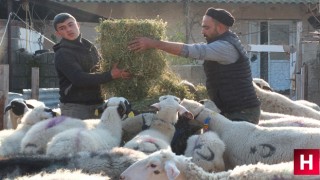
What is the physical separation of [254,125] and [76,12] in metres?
10.6

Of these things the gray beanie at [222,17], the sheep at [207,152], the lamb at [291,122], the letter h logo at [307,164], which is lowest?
the sheep at [207,152]

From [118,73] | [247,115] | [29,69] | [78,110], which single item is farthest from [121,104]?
[29,69]

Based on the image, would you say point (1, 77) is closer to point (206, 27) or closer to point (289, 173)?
point (206, 27)

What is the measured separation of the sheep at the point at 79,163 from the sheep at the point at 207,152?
86 centimetres

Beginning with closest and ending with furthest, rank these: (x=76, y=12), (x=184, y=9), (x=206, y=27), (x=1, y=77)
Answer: (x=206, y=27), (x=1, y=77), (x=76, y=12), (x=184, y=9)

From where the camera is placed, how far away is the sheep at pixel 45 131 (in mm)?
6578

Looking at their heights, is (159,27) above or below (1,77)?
above

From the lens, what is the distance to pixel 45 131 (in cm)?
671

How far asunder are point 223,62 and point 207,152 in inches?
45.3

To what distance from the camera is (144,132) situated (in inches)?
267

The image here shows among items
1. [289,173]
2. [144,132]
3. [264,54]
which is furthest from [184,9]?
[289,173]

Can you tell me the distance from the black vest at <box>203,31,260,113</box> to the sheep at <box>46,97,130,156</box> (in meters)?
1.04

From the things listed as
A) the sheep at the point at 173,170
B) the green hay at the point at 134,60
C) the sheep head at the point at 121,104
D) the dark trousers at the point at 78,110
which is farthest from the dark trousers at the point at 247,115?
the sheep at the point at 173,170

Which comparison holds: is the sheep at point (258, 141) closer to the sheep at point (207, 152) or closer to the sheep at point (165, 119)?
the sheep at point (207, 152)
